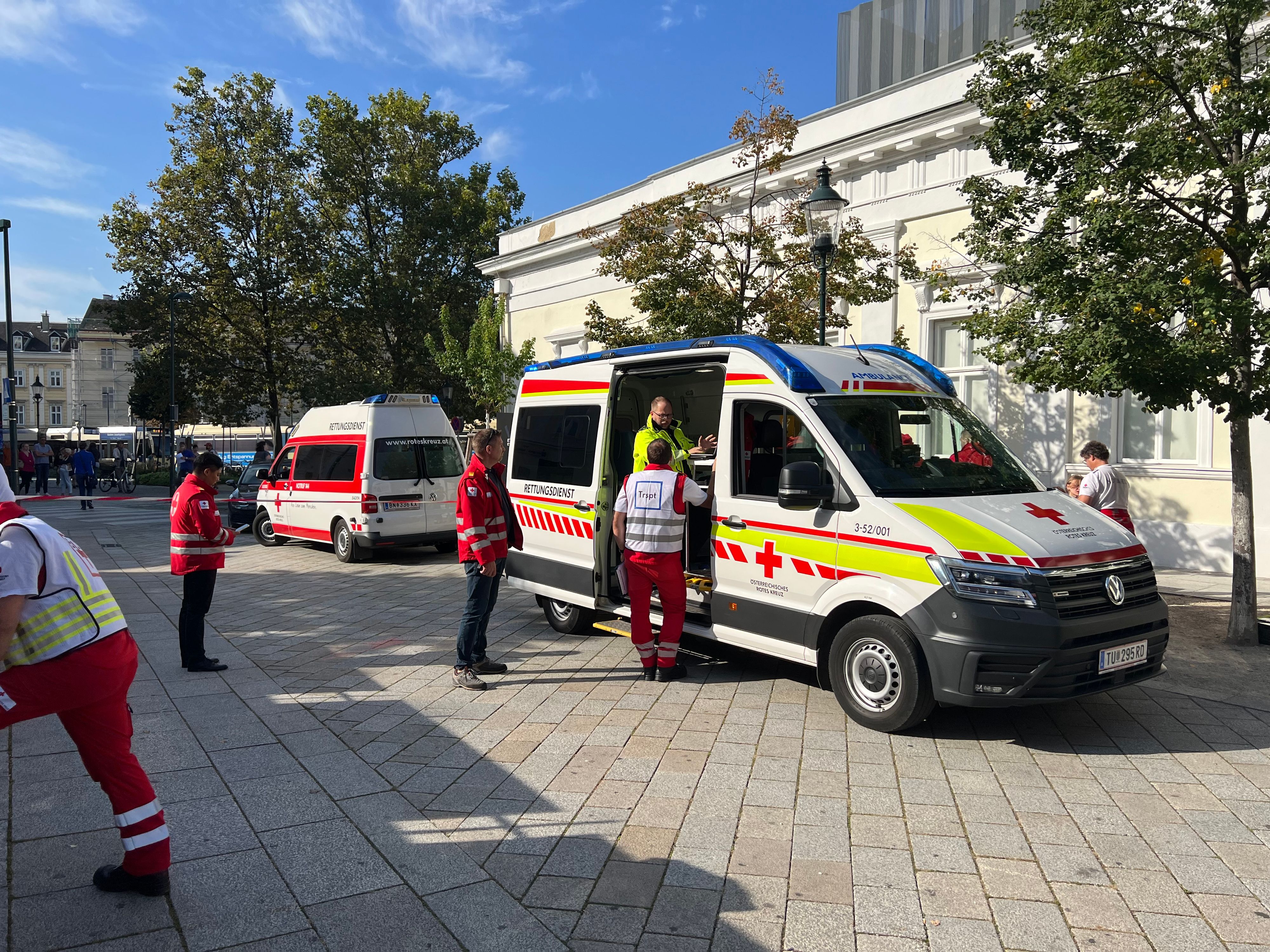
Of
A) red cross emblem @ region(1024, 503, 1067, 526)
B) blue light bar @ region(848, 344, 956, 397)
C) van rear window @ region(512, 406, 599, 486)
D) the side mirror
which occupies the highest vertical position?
blue light bar @ region(848, 344, 956, 397)

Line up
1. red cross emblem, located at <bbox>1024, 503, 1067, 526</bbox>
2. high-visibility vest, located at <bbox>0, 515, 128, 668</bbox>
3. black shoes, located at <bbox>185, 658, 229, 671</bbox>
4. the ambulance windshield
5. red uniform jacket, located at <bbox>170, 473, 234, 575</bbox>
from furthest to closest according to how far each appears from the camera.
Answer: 1. black shoes, located at <bbox>185, 658, 229, 671</bbox>
2. red uniform jacket, located at <bbox>170, 473, 234, 575</bbox>
3. the ambulance windshield
4. red cross emblem, located at <bbox>1024, 503, 1067, 526</bbox>
5. high-visibility vest, located at <bbox>0, 515, 128, 668</bbox>

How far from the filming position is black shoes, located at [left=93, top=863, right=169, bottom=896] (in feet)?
11.4

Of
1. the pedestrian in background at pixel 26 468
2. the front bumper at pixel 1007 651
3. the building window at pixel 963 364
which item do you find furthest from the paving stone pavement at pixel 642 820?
the pedestrian in background at pixel 26 468

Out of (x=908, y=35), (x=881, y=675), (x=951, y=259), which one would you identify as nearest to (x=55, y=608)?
(x=881, y=675)

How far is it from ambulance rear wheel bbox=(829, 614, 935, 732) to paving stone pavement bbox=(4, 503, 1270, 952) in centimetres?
16

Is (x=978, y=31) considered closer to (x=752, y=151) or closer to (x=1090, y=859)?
(x=752, y=151)

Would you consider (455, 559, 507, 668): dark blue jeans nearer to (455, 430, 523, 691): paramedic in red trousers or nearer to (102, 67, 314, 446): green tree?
(455, 430, 523, 691): paramedic in red trousers

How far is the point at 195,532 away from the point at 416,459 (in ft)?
22.6

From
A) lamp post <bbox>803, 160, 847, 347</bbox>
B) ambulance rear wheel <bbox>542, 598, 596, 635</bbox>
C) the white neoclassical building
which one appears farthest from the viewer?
the white neoclassical building

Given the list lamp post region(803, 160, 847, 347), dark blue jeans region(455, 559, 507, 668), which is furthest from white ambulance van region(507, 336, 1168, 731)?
lamp post region(803, 160, 847, 347)

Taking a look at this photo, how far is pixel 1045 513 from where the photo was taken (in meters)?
5.45

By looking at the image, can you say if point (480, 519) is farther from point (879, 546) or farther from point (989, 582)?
point (989, 582)

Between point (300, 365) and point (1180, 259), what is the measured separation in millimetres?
33437

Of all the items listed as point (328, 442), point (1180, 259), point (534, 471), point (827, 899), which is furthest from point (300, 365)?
point (827, 899)
